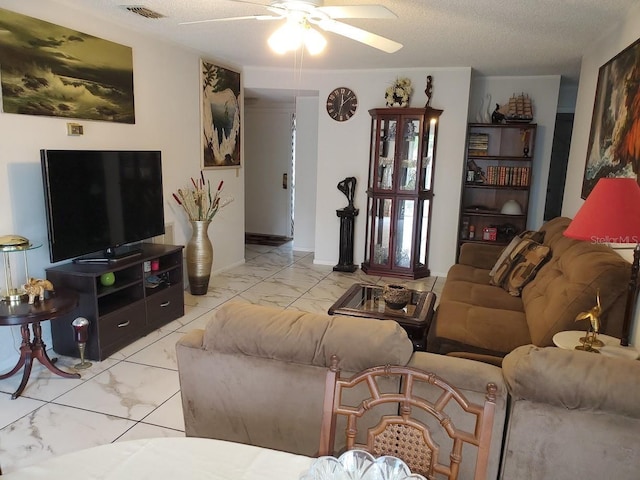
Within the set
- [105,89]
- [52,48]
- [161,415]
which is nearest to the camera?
[161,415]

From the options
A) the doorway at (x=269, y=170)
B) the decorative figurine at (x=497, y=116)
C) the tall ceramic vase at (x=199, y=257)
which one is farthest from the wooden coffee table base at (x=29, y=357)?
the decorative figurine at (x=497, y=116)

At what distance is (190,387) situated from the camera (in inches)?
72.9

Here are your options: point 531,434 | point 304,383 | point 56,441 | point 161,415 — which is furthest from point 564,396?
point 56,441

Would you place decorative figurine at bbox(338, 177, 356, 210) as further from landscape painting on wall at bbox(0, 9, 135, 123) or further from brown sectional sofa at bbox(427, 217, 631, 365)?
landscape painting on wall at bbox(0, 9, 135, 123)

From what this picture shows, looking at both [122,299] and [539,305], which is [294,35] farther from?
[122,299]

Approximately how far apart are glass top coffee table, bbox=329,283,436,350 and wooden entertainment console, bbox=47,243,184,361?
149 centimetres

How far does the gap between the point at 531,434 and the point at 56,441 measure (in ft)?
7.09

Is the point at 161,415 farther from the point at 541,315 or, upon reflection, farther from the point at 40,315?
the point at 541,315

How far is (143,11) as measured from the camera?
3.31 meters

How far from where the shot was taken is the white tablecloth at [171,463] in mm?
1078

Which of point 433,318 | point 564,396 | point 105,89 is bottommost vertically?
point 433,318

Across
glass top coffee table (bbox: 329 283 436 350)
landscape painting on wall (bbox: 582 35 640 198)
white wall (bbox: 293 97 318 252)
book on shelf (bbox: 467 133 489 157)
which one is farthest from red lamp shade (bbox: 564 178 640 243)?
white wall (bbox: 293 97 318 252)

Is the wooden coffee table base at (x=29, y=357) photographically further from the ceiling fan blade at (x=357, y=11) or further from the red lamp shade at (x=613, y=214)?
the red lamp shade at (x=613, y=214)

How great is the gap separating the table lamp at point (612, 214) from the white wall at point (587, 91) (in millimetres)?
1575
